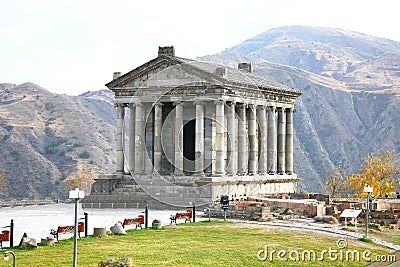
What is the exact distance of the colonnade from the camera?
5262cm

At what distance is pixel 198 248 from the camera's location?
90.5ft

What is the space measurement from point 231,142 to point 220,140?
1.30 meters

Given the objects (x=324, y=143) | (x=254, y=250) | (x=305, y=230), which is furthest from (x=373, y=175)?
(x=324, y=143)

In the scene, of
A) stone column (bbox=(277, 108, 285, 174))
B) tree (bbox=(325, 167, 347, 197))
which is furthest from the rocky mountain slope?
stone column (bbox=(277, 108, 285, 174))

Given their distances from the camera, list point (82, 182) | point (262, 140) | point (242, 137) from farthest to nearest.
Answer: point (82, 182), point (262, 140), point (242, 137)

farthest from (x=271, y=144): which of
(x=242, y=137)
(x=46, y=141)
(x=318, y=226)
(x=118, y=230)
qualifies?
(x=46, y=141)

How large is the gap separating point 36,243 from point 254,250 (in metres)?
8.02

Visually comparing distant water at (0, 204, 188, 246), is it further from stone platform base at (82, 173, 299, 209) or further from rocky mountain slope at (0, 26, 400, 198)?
rocky mountain slope at (0, 26, 400, 198)

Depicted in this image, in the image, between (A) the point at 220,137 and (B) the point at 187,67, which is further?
(A) the point at 220,137

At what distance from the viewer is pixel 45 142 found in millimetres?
139250

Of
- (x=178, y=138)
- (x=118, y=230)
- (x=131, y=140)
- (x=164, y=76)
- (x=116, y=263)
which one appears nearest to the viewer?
(x=116, y=263)

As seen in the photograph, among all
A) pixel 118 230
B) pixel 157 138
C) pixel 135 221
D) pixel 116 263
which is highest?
pixel 157 138

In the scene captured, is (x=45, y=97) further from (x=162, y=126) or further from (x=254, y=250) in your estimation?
(x=254, y=250)

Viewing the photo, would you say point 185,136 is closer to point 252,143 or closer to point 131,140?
point 131,140
